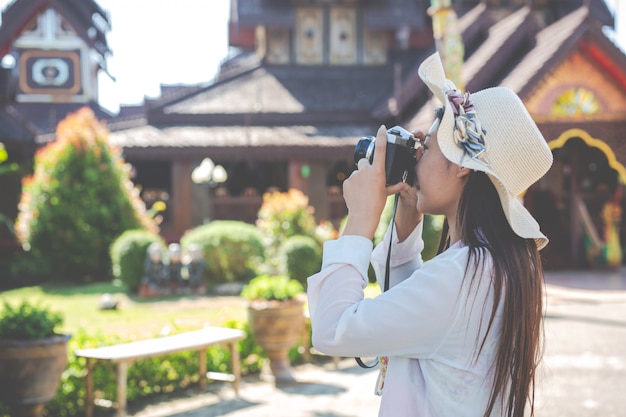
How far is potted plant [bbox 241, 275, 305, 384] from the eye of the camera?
7.08 meters

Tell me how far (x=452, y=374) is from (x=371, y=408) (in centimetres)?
468

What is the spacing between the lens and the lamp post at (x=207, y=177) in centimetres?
1631

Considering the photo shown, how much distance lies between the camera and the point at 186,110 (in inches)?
788

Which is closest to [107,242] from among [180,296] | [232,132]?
[180,296]

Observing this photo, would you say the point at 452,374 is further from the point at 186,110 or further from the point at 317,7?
the point at 317,7

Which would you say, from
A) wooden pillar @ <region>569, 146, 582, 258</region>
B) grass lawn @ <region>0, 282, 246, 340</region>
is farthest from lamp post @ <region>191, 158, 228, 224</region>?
wooden pillar @ <region>569, 146, 582, 258</region>

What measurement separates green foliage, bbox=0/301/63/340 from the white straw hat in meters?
4.56

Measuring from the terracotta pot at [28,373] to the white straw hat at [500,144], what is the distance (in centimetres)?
445

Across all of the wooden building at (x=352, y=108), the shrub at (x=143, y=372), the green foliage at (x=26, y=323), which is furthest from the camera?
the wooden building at (x=352, y=108)

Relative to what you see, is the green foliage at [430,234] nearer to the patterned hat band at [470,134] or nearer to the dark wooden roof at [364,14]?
the patterned hat band at [470,134]

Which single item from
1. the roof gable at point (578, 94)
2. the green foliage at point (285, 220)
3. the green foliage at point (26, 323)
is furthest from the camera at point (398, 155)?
the roof gable at point (578, 94)

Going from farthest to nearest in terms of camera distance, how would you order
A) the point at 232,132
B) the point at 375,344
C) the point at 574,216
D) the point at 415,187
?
the point at 232,132
the point at 574,216
the point at 415,187
the point at 375,344

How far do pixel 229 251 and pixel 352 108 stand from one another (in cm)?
909

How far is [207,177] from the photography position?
667 inches
